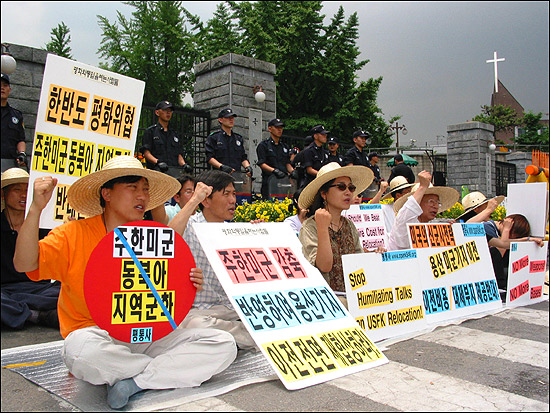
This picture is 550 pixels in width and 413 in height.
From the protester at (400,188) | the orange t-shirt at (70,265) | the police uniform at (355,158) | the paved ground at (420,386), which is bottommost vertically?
the paved ground at (420,386)

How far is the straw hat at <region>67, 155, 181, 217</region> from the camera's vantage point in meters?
3.31

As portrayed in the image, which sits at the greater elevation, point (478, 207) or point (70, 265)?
point (478, 207)

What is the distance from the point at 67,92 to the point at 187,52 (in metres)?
26.6

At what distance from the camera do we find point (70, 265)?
10.00 feet

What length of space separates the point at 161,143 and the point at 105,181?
4811mm

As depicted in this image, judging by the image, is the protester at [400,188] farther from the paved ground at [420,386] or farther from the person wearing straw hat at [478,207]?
the paved ground at [420,386]

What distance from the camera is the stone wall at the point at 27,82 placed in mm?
7297

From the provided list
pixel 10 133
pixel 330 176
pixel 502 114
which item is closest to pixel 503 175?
pixel 502 114

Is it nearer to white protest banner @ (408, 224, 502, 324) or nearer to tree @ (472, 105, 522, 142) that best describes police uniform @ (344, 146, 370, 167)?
tree @ (472, 105, 522, 142)

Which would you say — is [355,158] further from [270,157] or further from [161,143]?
[161,143]

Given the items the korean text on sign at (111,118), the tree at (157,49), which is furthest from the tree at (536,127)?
the tree at (157,49)

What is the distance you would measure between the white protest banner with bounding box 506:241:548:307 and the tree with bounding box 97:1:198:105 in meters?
25.4

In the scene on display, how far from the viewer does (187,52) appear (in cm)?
2928

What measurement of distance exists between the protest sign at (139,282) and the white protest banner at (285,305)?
28 cm
